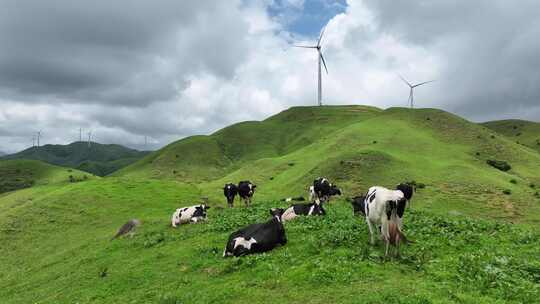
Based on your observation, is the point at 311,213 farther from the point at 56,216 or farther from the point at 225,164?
the point at 225,164

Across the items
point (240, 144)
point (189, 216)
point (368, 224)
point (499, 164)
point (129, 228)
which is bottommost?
point (129, 228)

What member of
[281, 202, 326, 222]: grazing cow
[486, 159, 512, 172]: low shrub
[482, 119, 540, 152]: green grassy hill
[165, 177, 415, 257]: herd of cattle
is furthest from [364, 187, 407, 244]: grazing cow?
[482, 119, 540, 152]: green grassy hill

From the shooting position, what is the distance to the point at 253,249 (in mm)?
15773

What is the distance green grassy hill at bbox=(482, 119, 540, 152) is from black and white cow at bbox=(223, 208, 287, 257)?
135 meters

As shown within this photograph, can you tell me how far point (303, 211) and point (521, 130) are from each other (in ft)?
588

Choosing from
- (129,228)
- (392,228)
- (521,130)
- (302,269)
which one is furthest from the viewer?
(521,130)

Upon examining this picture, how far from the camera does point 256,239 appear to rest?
16.1 m

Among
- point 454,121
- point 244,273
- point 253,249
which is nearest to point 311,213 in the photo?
point 253,249

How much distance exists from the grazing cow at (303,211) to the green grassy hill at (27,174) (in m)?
112

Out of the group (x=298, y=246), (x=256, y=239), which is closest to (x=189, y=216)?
(x=256, y=239)

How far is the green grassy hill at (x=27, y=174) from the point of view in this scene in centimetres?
12409

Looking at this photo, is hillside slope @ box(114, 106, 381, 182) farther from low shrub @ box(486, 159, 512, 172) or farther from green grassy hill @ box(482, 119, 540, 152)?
low shrub @ box(486, 159, 512, 172)

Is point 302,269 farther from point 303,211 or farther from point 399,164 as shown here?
point 399,164

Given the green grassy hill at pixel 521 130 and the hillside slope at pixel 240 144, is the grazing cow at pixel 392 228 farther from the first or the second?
the green grassy hill at pixel 521 130
